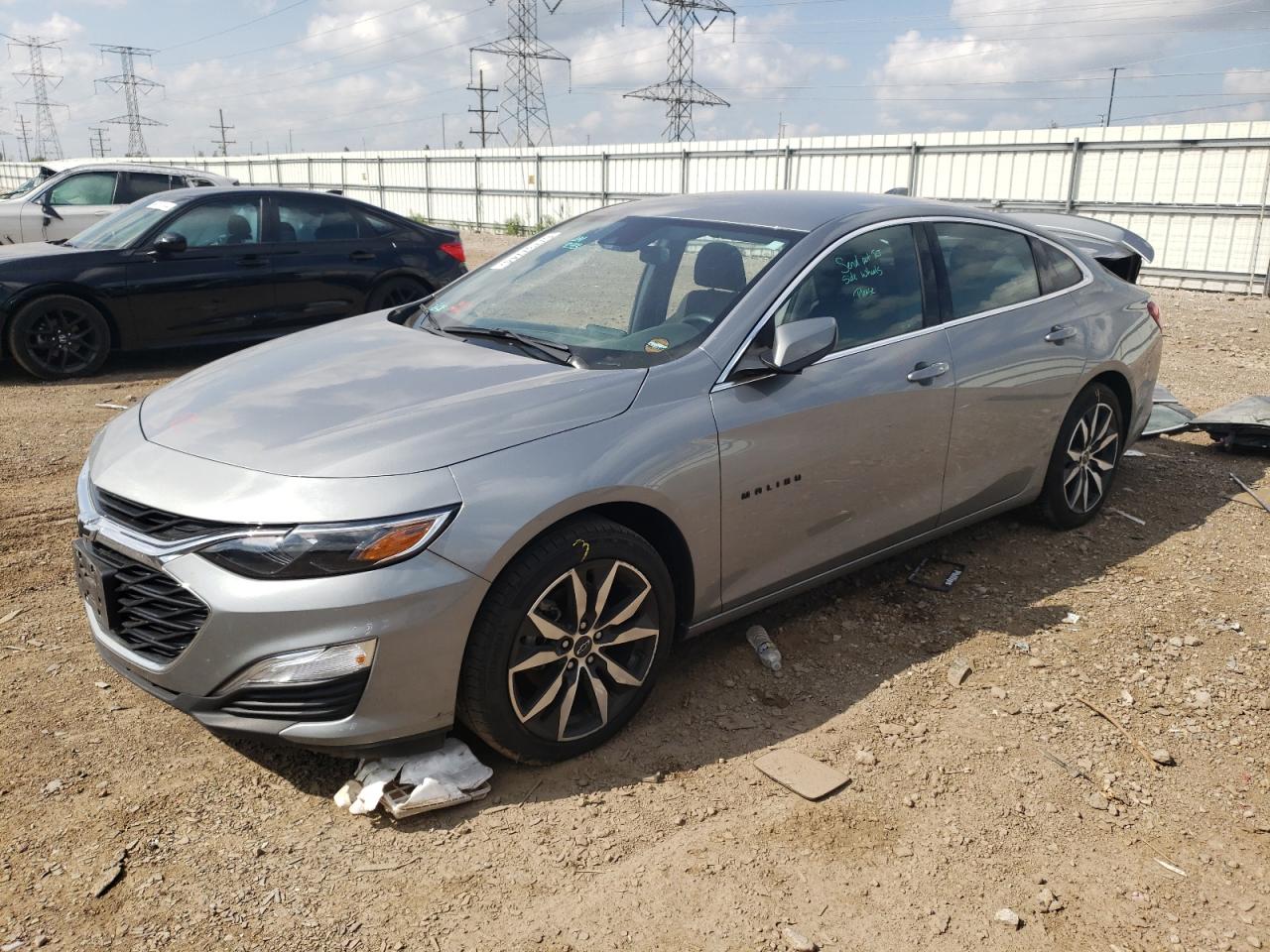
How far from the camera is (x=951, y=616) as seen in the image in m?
4.37

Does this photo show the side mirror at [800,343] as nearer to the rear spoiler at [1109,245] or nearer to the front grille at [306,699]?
the front grille at [306,699]

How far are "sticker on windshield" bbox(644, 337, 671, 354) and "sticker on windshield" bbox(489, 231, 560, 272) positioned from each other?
3.86 ft

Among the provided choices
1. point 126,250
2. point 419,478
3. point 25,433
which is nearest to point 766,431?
point 419,478

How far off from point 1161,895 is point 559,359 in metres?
2.39

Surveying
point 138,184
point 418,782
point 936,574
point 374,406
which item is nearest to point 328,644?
point 418,782

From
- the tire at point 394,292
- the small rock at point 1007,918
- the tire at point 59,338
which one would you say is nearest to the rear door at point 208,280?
the tire at point 59,338

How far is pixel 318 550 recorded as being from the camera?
8.87 feet

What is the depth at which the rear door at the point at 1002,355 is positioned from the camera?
4.35 meters

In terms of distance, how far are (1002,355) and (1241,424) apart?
3.19 m

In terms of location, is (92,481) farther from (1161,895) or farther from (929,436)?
(1161,895)

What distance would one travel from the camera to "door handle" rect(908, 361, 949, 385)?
→ 4047 millimetres

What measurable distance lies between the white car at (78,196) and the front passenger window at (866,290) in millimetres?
10393

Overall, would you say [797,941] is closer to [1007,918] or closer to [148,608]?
[1007,918]

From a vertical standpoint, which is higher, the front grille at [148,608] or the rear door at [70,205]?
the rear door at [70,205]
